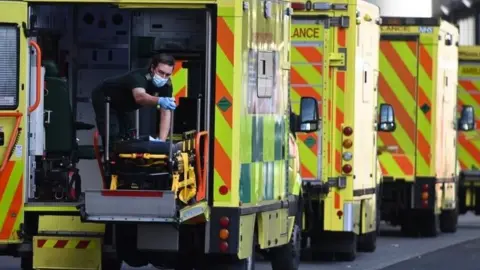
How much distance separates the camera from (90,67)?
1498 cm

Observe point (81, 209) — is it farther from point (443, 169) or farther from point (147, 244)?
point (443, 169)

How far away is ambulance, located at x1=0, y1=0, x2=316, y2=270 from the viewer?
12477mm

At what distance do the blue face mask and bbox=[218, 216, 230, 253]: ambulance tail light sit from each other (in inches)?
45.9

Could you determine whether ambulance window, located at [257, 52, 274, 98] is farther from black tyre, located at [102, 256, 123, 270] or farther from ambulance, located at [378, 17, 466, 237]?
ambulance, located at [378, 17, 466, 237]

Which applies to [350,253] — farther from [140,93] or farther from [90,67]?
[140,93]

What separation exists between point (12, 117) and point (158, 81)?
116cm

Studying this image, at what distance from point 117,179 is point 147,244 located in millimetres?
566

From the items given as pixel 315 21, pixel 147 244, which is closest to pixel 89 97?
pixel 147 244

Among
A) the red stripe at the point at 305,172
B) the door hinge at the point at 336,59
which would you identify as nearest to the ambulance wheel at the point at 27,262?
the red stripe at the point at 305,172

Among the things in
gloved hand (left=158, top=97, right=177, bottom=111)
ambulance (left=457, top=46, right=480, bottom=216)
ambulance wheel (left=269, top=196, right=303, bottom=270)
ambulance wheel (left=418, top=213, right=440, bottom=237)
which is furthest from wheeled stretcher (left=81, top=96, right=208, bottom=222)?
ambulance (left=457, top=46, right=480, bottom=216)

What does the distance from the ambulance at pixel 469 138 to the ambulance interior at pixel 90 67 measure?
1299cm

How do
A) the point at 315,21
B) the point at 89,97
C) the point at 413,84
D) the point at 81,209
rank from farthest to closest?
the point at 413,84, the point at 315,21, the point at 89,97, the point at 81,209

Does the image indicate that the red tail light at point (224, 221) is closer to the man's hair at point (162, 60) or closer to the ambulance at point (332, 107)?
the man's hair at point (162, 60)

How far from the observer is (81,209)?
40.2 feet
